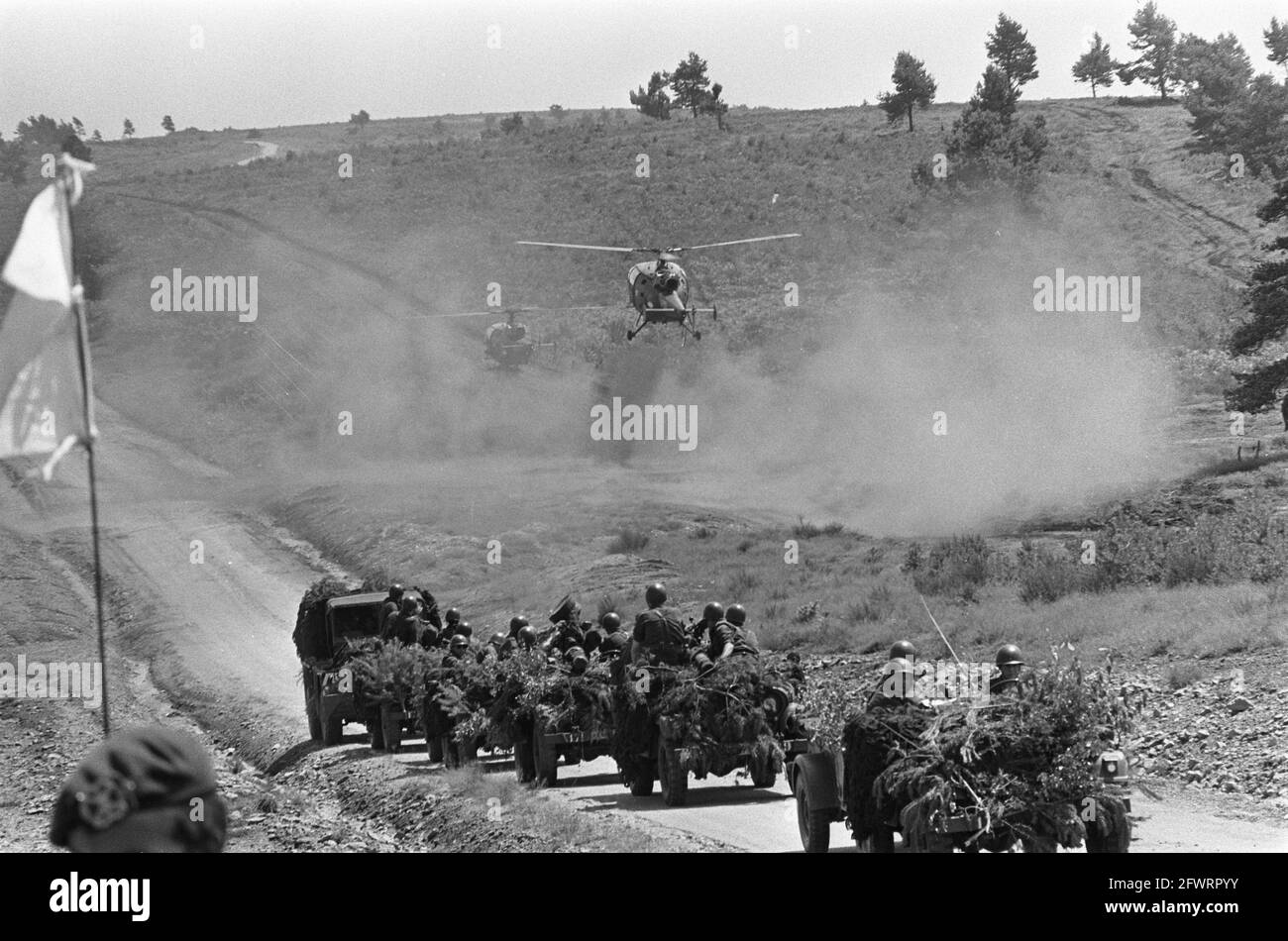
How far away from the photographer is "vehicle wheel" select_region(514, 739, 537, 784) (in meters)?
22.6

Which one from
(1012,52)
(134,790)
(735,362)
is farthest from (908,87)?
(134,790)

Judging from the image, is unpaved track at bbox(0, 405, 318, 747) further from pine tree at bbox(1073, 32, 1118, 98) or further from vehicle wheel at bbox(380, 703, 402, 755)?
pine tree at bbox(1073, 32, 1118, 98)

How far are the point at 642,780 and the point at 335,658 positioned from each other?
33.2 feet

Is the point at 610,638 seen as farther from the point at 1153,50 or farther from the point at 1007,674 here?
the point at 1153,50

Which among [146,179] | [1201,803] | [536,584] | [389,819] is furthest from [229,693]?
[146,179]

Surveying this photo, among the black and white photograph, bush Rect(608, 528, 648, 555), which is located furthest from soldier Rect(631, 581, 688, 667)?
bush Rect(608, 528, 648, 555)

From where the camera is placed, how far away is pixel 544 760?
877 inches

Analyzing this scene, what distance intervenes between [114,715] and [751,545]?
20.7 meters

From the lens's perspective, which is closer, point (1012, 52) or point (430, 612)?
point (430, 612)

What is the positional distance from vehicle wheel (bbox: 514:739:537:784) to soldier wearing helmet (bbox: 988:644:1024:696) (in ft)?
31.8

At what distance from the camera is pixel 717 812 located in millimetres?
19531

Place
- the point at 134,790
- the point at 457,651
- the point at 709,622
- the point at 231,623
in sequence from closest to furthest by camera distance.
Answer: the point at 134,790 < the point at 709,622 < the point at 457,651 < the point at 231,623

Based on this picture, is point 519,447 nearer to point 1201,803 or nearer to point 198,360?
point 198,360

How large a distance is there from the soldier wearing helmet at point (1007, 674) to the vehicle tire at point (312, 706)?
18.2 meters
